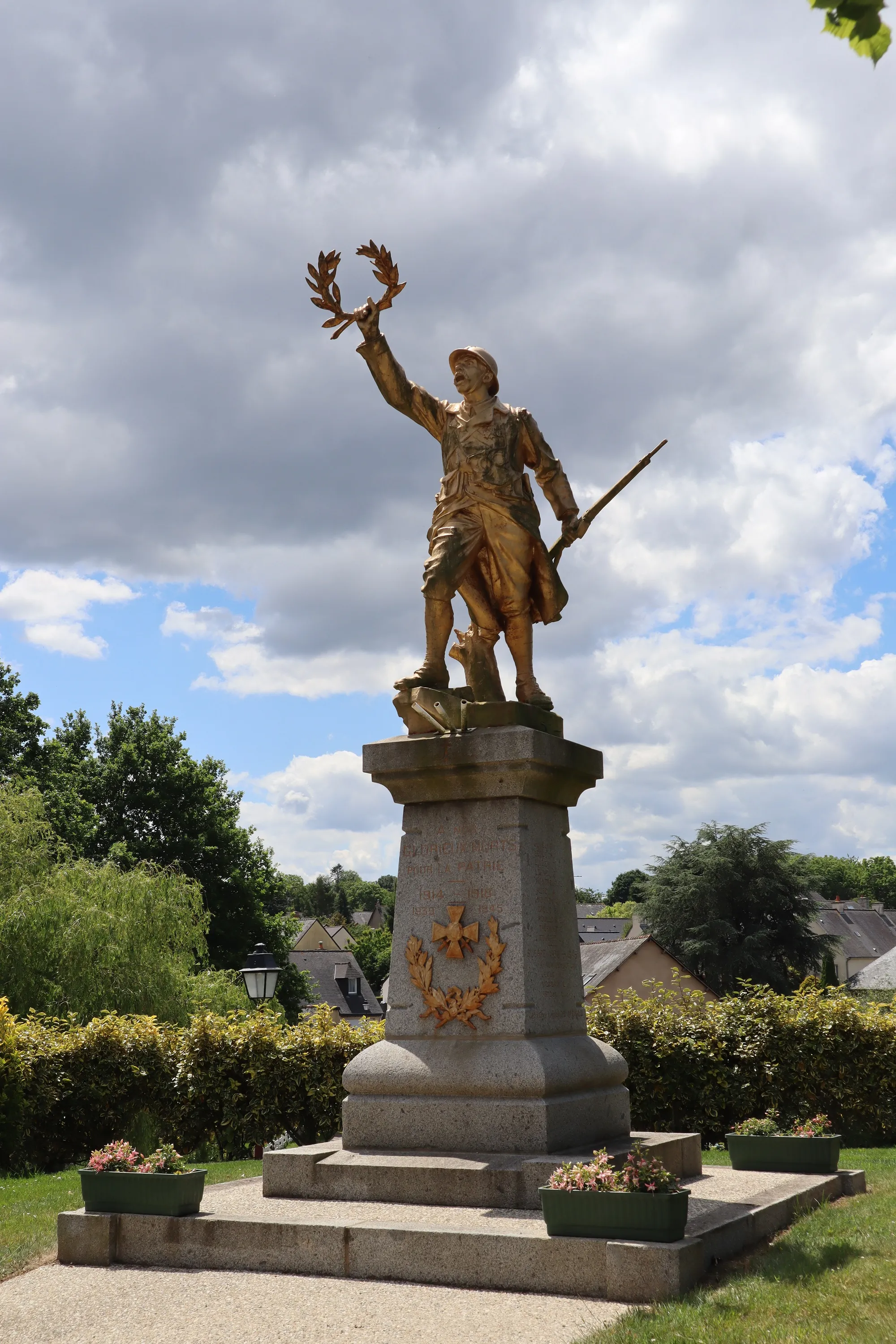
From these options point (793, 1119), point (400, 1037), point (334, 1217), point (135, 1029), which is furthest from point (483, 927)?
point (135, 1029)

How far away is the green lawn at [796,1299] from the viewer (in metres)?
5.02

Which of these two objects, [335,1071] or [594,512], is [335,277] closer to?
[594,512]

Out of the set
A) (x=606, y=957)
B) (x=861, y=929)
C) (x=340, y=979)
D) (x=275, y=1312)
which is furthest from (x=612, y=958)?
(x=861, y=929)

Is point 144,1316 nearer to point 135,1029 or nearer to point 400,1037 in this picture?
point 400,1037

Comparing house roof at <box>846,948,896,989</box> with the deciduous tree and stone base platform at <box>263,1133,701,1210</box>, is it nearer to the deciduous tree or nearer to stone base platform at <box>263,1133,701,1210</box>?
the deciduous tree

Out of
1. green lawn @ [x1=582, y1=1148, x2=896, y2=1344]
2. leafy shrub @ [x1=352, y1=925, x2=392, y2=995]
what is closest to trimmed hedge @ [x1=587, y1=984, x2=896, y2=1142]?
green lawn @ [x1=582, y1=1148, x2=896, y2=1344]

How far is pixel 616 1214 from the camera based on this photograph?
5977mm

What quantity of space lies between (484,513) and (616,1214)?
16.4 feet

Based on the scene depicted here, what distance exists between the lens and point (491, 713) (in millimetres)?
8578

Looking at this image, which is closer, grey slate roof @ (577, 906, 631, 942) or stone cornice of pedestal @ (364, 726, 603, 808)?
stone cornice of pedestal @ (364, 726, 603, 808)

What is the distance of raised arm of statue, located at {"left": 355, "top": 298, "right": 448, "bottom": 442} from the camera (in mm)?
9391

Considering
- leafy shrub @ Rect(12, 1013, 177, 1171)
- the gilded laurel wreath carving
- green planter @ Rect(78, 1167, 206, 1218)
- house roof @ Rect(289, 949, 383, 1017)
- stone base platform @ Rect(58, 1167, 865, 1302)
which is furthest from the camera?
house roof @ Rect(289, 949, 383, 1017)

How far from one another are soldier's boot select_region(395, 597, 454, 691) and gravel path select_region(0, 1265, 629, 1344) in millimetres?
→ 4089

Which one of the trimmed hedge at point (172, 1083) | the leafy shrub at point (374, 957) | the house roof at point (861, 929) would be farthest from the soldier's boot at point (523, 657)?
the house roof at point (861, 929)
